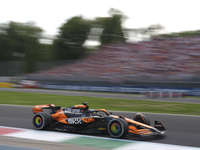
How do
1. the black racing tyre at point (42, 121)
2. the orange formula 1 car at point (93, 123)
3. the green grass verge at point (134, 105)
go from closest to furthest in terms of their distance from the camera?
the orange formula 1 car at point (93, 123) < the black racing tyre at point (42, 121) < the green grass verge at point (134, 105)

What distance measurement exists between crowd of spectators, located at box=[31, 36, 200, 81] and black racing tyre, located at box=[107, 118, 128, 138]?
42.6 ft

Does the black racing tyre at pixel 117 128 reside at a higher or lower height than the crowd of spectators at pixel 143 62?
lower

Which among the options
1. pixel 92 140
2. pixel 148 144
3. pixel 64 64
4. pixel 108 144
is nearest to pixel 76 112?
pixel 92 140

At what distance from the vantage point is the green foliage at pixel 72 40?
38.9m

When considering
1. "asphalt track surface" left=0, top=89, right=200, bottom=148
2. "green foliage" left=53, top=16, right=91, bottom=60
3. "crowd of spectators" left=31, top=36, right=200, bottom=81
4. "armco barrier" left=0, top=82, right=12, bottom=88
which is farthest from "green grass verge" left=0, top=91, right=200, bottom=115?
"green foliage" left=53, top=16, right=91, bottom=60

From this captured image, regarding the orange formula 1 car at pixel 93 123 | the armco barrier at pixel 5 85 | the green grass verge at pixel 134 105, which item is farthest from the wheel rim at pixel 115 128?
the armco barrier at pixel 5 85

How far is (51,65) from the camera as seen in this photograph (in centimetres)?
2773

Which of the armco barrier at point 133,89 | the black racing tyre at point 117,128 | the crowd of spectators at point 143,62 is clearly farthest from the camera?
the crowd of spectators at point 143,62

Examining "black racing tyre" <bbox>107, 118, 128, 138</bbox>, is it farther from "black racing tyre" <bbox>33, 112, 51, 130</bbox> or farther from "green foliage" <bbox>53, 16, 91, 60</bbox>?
"green foliage" <bbox>53, 16, 91, 60</bbox>

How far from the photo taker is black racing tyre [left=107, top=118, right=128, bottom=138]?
4930 millimetres

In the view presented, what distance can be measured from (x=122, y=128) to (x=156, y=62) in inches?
675

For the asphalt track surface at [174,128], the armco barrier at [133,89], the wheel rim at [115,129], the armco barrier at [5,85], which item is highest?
the armco barrier at [5,85]

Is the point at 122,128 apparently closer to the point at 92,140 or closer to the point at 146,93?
the point at 92,140

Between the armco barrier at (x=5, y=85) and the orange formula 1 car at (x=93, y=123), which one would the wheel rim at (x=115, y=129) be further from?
the armco barrier at (x=5, y=85)
